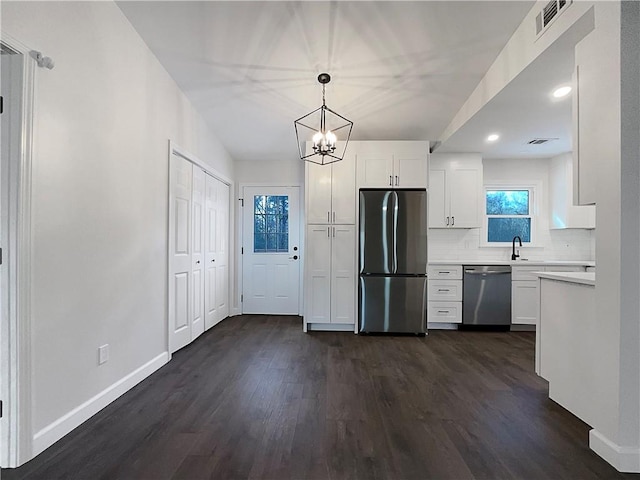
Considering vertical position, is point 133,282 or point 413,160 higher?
point 413,160

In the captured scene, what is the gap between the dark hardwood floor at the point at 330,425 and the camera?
1.71 meters

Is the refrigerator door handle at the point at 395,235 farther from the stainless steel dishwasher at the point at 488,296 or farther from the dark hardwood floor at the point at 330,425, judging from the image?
the dark hardwood floor at the point at 330,425

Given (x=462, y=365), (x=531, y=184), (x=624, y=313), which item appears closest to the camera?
(x=624, y=313)

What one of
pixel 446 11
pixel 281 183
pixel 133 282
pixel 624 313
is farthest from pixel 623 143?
pixel 281 183

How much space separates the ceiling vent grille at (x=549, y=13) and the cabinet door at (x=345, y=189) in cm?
241

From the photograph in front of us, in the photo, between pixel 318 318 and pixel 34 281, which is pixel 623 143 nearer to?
pixel 34 281

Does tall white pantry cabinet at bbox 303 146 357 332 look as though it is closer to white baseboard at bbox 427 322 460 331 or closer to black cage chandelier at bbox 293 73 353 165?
black cage chandelier at bbox 293 73 353 165

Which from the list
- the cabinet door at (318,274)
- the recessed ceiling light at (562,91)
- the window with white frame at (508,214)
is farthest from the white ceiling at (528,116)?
the cabinet door at (318,274)

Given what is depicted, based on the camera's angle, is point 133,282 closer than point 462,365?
Yes

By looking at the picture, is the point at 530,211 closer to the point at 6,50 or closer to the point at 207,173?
the point at 207,173

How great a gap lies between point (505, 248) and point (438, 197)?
4.33 feet

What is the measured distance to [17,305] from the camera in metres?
1.75

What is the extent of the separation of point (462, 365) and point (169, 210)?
305 cm

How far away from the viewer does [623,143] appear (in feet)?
5.72
